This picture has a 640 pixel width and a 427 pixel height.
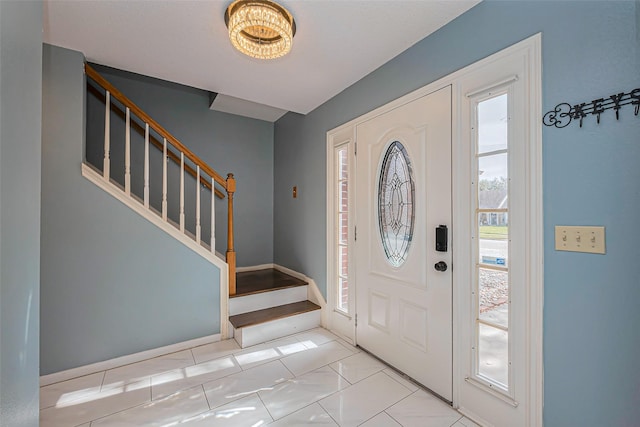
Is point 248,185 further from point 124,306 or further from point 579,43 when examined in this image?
point 579,43

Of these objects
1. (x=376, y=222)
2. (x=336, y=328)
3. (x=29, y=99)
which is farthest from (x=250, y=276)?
(x=29, y=99)

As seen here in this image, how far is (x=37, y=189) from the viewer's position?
1204mm

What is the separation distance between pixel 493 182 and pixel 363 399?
161cm

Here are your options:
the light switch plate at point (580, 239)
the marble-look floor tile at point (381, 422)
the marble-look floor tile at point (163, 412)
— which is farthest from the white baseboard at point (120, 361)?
the light switch plate at point (580, 239)

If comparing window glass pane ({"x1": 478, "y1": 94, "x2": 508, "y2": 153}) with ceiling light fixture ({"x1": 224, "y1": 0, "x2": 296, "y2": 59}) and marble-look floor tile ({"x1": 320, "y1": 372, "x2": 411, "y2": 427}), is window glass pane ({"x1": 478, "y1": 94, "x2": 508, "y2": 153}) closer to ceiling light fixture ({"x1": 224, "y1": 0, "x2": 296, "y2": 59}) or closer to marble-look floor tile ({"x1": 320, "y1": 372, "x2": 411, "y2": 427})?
ceiling light fixture ({"x1": 224, "y1": 0, "x2": 296, "y2": 59})

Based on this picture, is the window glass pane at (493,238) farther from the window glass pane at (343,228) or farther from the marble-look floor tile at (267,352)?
the marble-look floor tile at (267,352)

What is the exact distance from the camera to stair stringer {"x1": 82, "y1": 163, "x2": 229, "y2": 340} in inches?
82.7

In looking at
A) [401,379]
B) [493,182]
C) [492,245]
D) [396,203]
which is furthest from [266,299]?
[493,182]

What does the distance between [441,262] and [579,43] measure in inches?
49.8

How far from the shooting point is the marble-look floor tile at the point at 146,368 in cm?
201

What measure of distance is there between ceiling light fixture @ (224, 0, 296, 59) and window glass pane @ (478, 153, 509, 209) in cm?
137

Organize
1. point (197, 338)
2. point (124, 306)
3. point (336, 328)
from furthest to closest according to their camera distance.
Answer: point (336, 328) → point (197, 338) → point (124, 306)

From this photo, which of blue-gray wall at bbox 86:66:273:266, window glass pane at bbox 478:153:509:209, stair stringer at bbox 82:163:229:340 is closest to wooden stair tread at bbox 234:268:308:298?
stair stringer at bbox 82:163:229:340

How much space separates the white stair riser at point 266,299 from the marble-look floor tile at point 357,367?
99 centimetres
